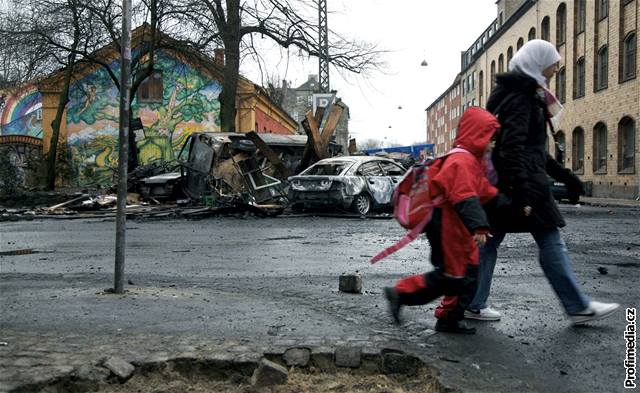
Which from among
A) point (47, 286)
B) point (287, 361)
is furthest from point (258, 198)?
point (287, 361)

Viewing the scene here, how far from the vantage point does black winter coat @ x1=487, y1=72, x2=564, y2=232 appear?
13.2ft

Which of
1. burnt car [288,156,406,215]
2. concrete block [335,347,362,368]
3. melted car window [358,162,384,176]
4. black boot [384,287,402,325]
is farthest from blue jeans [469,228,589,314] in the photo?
melted car window [358,162,384,176]

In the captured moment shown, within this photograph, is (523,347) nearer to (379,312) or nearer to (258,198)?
(379,312)

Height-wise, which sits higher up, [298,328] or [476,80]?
[476,80]

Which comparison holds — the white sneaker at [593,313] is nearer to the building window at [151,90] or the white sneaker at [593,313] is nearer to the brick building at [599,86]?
the brick building at [599,86]

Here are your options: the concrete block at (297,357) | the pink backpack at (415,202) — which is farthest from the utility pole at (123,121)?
the pink backpack at (415,202)

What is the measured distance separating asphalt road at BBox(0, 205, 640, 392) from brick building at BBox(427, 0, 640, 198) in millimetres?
19866

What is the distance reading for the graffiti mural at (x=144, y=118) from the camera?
3259 cm

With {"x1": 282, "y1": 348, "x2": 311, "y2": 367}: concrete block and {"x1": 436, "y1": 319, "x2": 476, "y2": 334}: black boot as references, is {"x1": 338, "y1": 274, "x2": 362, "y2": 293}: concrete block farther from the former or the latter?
{"x1": 282, "y1": 348, "x2": 311, "y2": 367}: concrete block

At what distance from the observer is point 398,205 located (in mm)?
3965

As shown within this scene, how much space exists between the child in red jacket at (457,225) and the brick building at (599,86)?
25.6 m

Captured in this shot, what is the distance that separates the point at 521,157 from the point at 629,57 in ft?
91.0

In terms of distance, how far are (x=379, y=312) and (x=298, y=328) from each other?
2.66 feet

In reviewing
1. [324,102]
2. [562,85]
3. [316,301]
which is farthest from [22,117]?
[316,301]
